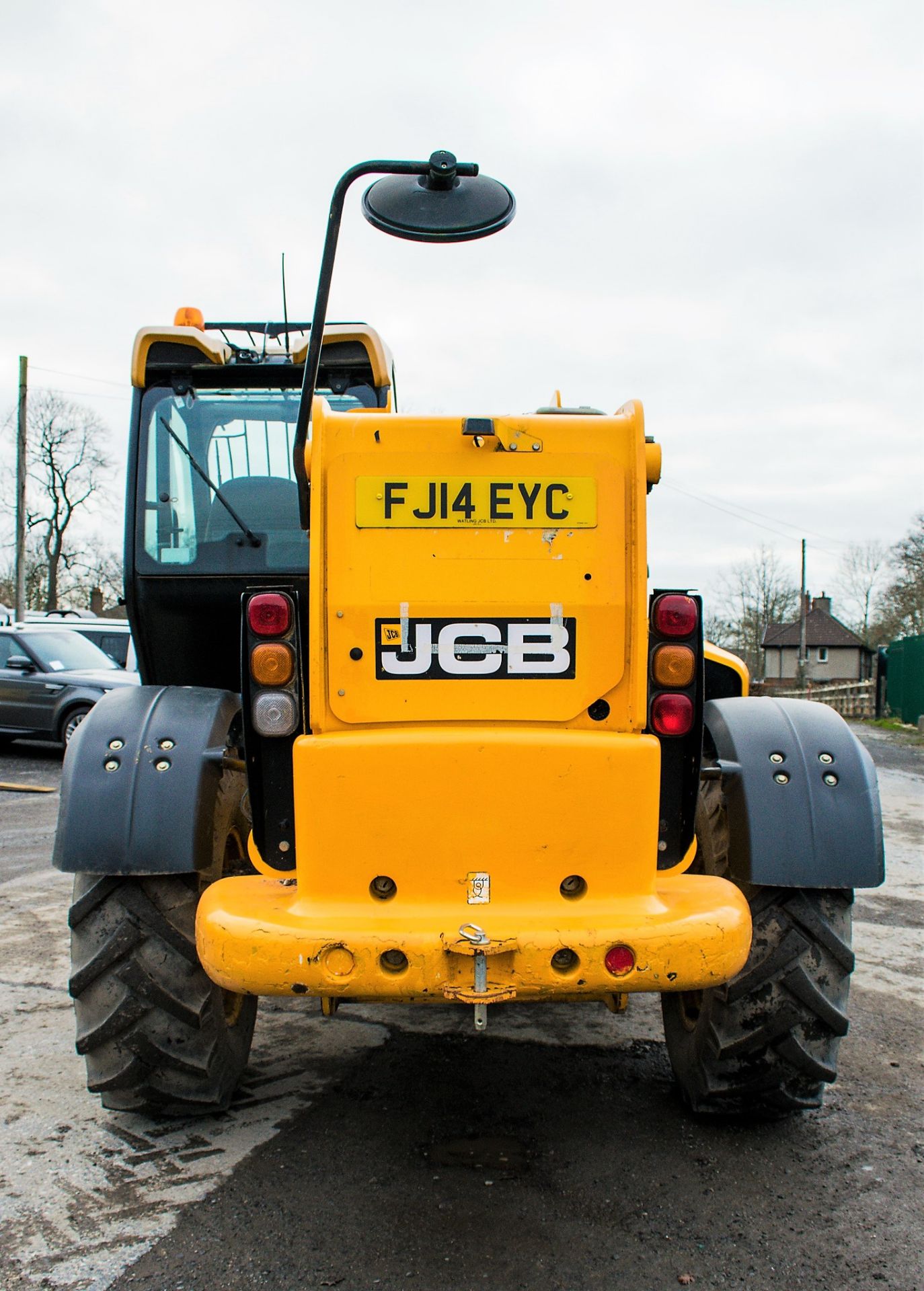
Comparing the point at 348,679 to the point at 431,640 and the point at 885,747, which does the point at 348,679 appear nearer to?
the point at 431,640

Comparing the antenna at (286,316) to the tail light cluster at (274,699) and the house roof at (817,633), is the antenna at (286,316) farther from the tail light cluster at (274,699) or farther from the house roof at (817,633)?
the house roof at (817,633)

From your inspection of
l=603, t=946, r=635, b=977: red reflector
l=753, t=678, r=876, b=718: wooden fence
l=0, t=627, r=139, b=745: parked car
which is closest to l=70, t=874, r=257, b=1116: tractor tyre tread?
l=603, t=946, r=635, b=977: red reflector

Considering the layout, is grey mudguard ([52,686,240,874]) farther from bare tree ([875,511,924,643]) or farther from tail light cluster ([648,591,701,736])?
bare tree ([875,511,924,643])

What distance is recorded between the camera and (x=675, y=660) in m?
2.82

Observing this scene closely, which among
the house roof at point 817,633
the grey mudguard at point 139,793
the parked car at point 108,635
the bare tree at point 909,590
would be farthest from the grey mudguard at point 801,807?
the house roof at point 817,633

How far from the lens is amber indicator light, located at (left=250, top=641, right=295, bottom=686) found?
279 cm

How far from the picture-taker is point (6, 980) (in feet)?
15.2

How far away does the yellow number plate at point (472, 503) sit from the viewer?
9.04ft

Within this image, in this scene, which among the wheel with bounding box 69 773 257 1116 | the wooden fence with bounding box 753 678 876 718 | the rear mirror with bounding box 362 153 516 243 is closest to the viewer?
the rear mirror with bounding box 362 153 516 243

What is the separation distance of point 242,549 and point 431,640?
1.82m

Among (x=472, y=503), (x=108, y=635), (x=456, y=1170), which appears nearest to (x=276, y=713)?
(x=472, y=503)

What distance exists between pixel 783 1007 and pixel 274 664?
1.73 m

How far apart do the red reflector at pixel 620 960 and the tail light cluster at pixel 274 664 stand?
1.01 m

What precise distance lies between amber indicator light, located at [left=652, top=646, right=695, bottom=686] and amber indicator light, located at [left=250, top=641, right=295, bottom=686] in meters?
0.99
